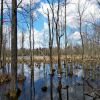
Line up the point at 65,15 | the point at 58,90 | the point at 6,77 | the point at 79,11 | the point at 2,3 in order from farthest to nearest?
the point at 79,11
the point at 65,15
the point at 6,77
the point at 2,3
the point at 58,90

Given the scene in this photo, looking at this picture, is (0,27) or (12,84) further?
(0,27)

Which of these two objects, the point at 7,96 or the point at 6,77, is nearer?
the point at 7,96

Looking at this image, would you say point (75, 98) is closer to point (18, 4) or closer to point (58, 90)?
point (58, 90)

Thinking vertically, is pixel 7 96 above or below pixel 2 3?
below

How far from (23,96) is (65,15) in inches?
494

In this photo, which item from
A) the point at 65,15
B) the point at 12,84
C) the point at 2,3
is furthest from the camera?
the point at 65,15

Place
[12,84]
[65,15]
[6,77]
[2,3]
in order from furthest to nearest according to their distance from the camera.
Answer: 1. [65,15]
2. [6,77]
3. [2,3]
4. [12,84]

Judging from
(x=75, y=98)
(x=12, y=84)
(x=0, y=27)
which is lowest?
(x=75, y=98)

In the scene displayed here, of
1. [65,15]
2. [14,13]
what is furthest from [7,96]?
[65,15]

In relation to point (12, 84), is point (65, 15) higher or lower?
higher

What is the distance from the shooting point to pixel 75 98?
16203 mm

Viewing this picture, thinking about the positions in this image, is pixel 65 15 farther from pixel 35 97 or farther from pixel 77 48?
pixel 77 48

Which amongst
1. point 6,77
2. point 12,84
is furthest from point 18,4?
point 6,77

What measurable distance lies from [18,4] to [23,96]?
6.10m
